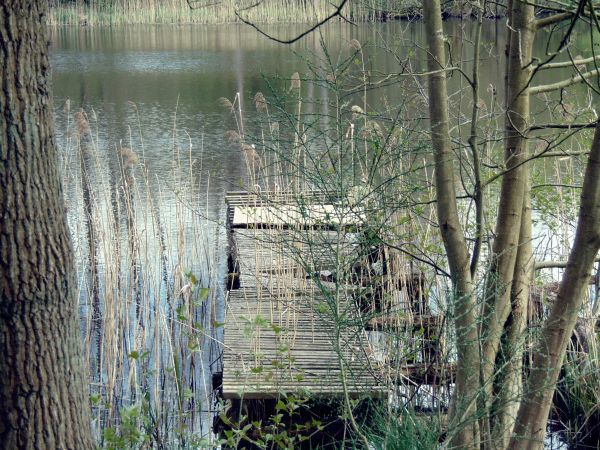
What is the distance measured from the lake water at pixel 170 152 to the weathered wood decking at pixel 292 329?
293 mm

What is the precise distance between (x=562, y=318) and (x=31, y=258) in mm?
1844

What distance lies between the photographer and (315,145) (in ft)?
30.3

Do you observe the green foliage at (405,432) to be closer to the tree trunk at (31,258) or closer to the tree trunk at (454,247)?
the tree trunk at (454,247)

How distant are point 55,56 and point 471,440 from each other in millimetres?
15523

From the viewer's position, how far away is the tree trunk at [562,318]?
3.04 m

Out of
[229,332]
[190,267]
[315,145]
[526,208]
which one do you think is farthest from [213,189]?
[526,208]

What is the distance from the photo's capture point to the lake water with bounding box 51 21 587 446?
4.49 meters

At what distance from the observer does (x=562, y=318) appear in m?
3.10

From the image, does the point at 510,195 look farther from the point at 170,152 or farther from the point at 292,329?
the point at 170,152

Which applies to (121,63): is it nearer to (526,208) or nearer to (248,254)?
(248,254)

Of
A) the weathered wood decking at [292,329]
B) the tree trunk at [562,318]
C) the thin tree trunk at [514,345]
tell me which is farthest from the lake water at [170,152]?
the tree trunk at [562,318]

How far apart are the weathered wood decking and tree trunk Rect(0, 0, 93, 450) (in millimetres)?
1022

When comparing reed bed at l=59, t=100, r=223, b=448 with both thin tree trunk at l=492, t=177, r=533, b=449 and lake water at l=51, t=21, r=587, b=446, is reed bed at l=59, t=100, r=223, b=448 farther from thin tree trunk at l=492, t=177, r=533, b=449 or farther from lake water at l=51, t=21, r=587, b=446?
thin tree trunk at l=492, t=177, r=533, b=449

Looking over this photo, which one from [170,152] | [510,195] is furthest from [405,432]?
[170,152]
